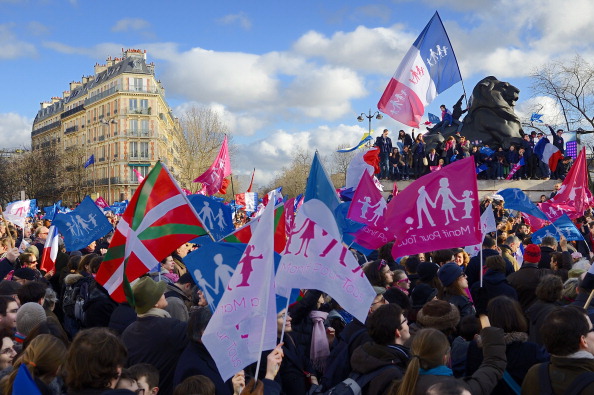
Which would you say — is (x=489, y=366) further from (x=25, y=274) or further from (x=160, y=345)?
(x=25, y=274)

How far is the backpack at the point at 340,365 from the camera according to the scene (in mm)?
4016

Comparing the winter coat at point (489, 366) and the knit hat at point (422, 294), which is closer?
the winter coat at point (489, 366)

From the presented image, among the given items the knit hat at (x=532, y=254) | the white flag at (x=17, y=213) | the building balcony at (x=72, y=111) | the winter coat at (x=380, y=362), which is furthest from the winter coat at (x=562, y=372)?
the building balcony at (x=72, y=111)

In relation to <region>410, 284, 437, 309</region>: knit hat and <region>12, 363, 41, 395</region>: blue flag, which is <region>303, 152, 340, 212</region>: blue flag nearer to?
<region>410, 284, 437, 309</region>: knit hat

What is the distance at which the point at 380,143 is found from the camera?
24.6 meters

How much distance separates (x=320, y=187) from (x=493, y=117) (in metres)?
22.4

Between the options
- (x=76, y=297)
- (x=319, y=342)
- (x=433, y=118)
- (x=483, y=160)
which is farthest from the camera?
(x=433, y=118)

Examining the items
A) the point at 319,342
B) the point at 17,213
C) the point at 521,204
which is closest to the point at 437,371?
the point at 319,342

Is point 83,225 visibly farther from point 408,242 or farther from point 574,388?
point 574,388

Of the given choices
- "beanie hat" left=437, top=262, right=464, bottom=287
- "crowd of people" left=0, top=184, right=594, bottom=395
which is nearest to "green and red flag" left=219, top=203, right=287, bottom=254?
"crowd of people" left=0, top=184, right=594, bottom=395

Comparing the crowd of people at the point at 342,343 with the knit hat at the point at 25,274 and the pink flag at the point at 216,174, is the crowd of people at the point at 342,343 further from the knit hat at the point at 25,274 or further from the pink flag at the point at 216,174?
the pink flag at the point at 216,174

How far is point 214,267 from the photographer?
440 cm

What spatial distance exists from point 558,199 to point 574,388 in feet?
29.5

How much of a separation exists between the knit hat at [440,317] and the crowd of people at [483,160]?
66.1 ft
